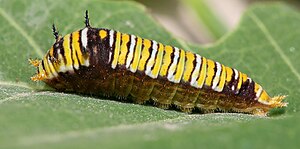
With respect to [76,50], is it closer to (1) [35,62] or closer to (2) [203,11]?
(1) [35,62]

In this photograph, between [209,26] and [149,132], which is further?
[209,26]

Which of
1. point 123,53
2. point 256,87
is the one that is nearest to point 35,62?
point 123,53

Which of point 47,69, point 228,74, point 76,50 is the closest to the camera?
point 76,50

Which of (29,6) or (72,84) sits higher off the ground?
(29,6)

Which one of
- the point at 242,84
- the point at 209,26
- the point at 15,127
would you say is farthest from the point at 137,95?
the point at 209,26

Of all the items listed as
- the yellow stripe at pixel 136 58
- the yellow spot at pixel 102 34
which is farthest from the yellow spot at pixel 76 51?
the yellow stripe at pixel 136 58

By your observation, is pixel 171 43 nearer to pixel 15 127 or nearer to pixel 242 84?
pixel 242 84

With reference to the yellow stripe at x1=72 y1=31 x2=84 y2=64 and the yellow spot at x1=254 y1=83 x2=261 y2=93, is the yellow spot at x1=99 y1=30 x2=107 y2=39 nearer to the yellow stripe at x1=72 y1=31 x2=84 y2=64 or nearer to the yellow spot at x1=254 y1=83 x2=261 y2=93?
the yellow stripe at x1=72 y1=31 x2=84 y2=64
